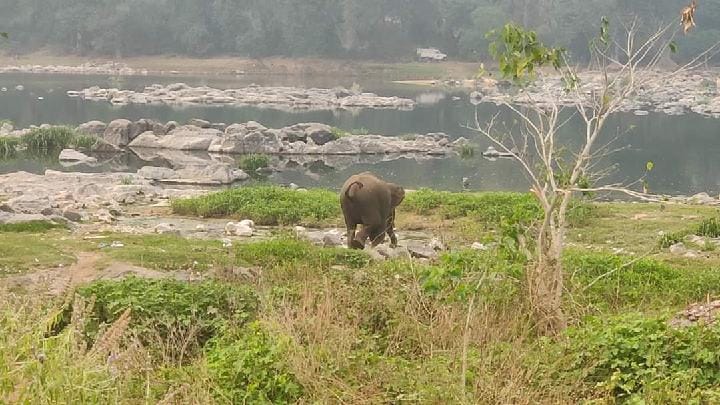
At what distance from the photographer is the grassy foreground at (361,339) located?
5.11 meters

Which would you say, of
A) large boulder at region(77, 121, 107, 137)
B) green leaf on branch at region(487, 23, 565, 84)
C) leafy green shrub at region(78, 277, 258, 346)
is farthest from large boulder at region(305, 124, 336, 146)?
leafy green shrub at region(78, 277, 258, 346)

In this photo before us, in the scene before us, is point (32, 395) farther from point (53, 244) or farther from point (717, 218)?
point (717, 218)

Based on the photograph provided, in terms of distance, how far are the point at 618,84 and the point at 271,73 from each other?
67709 mm

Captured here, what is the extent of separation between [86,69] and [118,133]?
4481 centimetres

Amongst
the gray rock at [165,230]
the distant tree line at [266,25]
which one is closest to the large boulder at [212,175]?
the gray rock at [165,230]

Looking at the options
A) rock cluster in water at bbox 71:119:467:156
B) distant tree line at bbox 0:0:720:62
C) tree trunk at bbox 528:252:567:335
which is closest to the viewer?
tree trunk at bbox 528:252:567:335

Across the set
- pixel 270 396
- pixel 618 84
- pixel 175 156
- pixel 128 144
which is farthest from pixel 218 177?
pixel 270 396

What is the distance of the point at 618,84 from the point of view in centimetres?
752

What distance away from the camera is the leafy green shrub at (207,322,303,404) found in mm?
5473

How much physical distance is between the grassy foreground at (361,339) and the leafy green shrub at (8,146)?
18.5m

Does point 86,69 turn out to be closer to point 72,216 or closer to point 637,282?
point 72,216

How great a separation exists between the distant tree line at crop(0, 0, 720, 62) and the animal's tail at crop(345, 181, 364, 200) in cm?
6291

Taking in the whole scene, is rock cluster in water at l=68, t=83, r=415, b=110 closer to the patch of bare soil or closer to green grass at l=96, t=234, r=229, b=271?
green grass at l=96, t=234, r=229, b=271

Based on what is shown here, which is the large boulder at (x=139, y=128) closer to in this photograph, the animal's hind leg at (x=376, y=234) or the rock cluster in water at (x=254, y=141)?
the rock cluster in water at (x=254, y=141)
